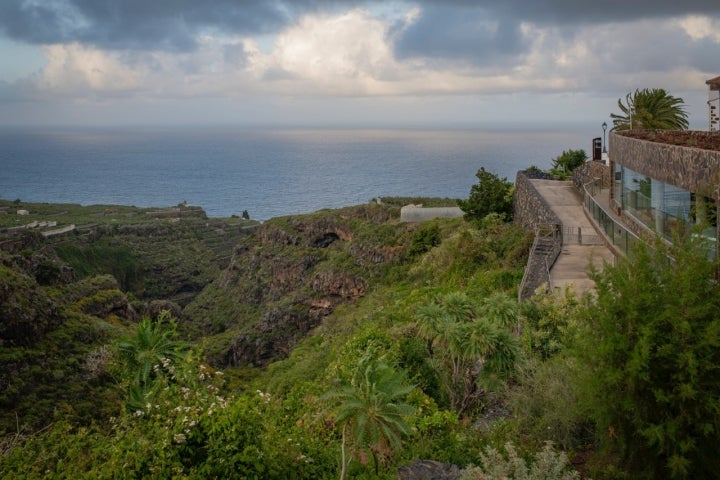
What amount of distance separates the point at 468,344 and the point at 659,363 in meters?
5.30

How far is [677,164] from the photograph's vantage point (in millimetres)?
14070

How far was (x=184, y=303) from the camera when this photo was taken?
72.5 metres

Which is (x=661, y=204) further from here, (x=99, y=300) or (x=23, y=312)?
(x=99, y=300)

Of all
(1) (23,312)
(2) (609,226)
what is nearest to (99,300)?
(1) (23,312)

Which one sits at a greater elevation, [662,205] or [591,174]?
[591,174]

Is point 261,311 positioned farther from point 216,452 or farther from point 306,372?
point 216,452

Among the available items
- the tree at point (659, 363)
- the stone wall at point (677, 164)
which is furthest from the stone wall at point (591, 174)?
the tree at point (659, 363)

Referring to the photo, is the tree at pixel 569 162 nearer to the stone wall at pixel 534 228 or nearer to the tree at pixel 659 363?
the stone wall at pixel 534 228

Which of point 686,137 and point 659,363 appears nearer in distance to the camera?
point 659,363

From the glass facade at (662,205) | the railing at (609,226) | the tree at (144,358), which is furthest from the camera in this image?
the railing at (609,226)

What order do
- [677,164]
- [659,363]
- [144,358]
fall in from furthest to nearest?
[677,164] → [144,358] → [659,363]

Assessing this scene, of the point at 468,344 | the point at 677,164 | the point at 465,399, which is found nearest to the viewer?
the point at 468,344

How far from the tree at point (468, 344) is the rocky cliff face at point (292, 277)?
107 feet

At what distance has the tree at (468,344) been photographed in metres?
12.0
